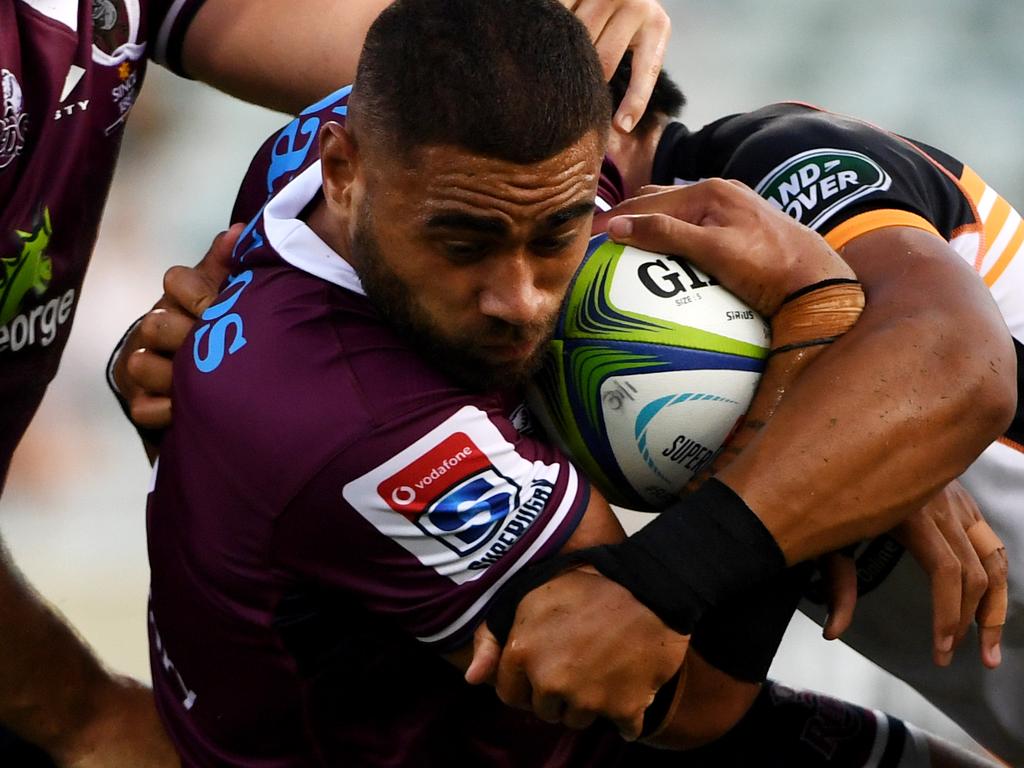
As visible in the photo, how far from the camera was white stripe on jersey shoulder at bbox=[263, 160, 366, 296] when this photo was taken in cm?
174

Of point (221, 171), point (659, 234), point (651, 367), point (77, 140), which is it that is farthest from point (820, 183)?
point (221, 171)

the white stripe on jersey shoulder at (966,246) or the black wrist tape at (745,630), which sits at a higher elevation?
the white stripe on jersey shoulder at (966,246)

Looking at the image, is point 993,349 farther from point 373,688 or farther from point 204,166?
point 204,166

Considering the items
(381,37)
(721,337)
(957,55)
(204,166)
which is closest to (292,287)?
(381,37)

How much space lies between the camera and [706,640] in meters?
1.67

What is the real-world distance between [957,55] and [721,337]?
4.46 meters

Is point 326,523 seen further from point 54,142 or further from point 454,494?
point 54,142

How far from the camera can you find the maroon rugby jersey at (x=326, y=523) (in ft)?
5.32

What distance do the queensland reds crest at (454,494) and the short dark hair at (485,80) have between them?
349 millimetres

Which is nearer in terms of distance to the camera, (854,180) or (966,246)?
(854,180)

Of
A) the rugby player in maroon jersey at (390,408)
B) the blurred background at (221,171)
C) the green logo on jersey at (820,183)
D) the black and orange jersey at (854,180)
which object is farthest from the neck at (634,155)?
the blurred background at (221,171)

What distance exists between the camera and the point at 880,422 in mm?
1654

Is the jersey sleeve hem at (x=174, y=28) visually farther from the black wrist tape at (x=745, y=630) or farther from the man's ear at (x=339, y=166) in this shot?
the black wrist tape at (x=745, y=630)

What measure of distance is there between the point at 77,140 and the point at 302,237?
19.1 inches
